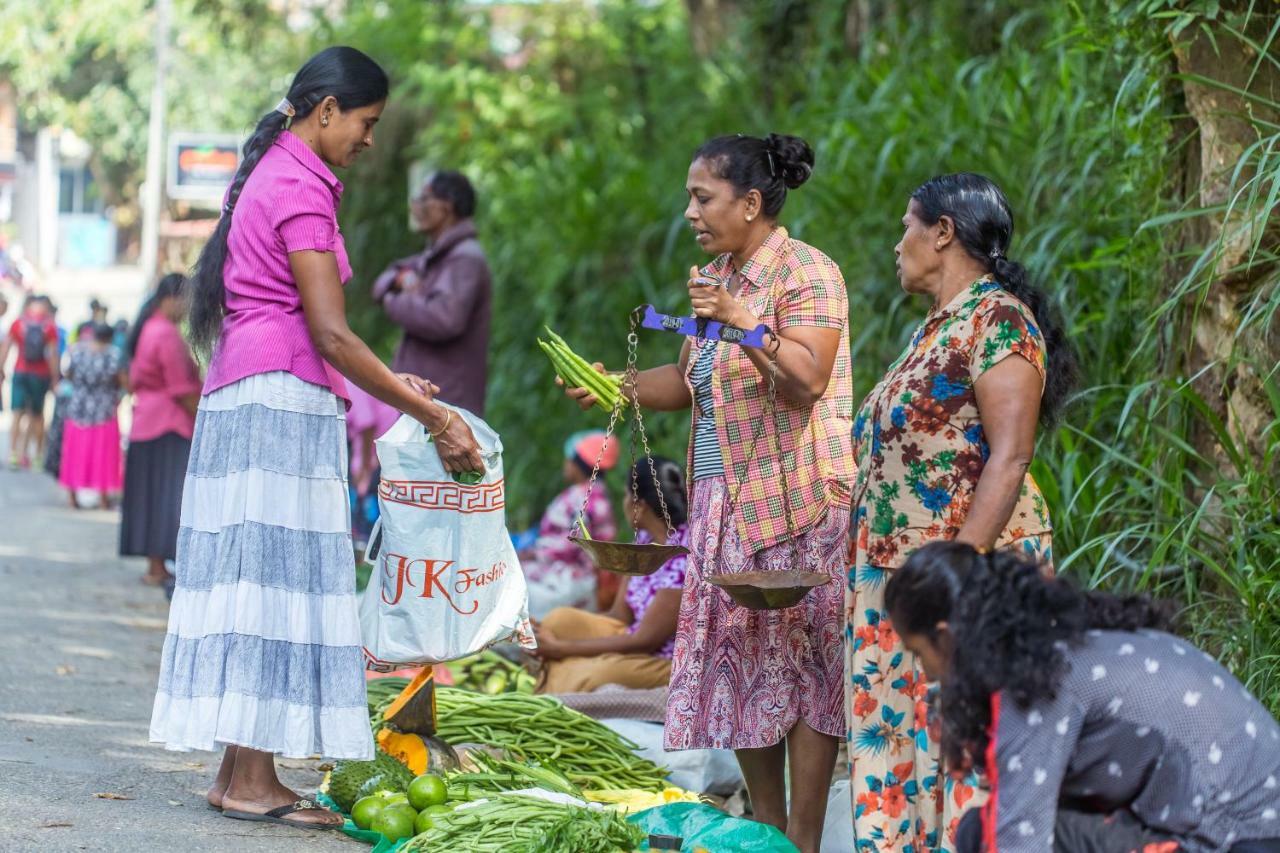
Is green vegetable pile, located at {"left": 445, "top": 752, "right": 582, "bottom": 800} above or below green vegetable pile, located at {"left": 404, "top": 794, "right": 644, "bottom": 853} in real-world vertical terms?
below

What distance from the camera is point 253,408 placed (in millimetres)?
4520

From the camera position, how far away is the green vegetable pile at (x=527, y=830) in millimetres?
4105

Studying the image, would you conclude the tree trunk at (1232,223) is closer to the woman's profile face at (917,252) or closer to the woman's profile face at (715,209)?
the woman's profile face at (917,252)

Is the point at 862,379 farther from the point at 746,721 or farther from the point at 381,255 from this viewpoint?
the point at 381,255

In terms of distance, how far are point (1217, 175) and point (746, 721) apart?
238cm

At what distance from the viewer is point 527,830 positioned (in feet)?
14.0

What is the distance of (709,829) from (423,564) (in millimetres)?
1106

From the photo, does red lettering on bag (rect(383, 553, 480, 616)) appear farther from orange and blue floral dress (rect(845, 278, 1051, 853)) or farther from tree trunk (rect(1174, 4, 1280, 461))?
tree trunk (rect(1174, 4, 1280, 461))

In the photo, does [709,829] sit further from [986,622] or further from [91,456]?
[91,456]

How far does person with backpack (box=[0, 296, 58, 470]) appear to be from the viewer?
1878 centimetres

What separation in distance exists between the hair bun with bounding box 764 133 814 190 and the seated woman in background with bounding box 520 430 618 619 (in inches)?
155

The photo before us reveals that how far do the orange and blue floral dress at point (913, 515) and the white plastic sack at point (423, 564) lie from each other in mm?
1203

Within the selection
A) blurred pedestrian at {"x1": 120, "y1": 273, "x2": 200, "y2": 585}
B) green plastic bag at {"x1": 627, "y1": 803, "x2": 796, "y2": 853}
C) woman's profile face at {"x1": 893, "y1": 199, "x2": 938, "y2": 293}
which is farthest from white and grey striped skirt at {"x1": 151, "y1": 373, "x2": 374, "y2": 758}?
blurred pedestrian at {"x1": 120, "y1": 273, "x2": 200, "y2": 585}

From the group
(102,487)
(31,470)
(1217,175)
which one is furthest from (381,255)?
(1217,175)
